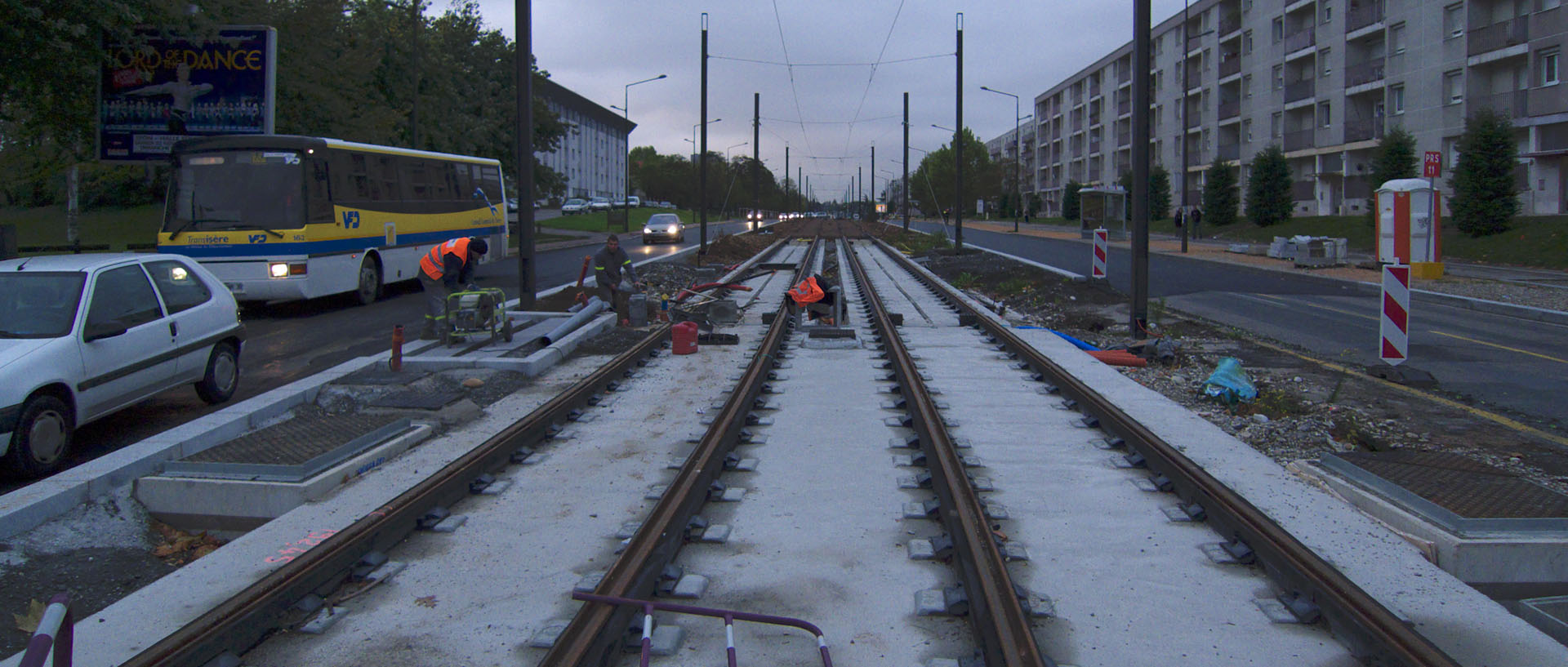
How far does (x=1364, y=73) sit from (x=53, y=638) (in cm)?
5504

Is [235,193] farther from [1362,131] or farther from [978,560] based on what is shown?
[1362,131]

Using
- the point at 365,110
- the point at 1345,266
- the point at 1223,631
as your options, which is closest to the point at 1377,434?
the point at 1223,631

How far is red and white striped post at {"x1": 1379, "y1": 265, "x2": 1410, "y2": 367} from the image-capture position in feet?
35.3

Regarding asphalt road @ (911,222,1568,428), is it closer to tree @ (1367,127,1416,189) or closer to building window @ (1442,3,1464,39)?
tree @ (1367,127,1416,189)

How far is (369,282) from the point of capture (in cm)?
1948

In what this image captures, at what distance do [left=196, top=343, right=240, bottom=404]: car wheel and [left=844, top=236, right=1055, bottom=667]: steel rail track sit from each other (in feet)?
20.5

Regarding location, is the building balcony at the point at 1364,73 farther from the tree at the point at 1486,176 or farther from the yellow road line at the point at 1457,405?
the yellow road line at the point at 1457,405

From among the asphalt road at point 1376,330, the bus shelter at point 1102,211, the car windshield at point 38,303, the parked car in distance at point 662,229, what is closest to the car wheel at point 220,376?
the car windshield at point 38,303

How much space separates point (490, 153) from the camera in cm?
4403

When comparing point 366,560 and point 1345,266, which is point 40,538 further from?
point 1345,266

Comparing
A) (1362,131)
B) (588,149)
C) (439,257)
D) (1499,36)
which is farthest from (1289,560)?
(588,149)

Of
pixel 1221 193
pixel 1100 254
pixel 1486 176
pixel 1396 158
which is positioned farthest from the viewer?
pixel 1221 193

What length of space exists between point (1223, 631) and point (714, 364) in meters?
7.97

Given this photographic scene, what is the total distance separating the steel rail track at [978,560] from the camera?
3.85 m
